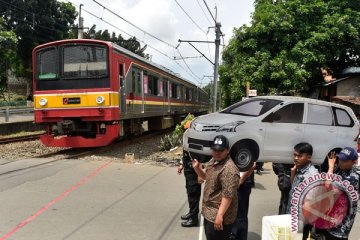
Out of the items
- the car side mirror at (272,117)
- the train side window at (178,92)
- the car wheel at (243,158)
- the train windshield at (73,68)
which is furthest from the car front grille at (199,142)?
the train side window at (178,92)

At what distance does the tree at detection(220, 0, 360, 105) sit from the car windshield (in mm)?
8872

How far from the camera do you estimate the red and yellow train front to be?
40.6 ft

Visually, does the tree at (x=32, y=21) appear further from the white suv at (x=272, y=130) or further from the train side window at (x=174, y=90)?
the white suv at (x=272, y=130)

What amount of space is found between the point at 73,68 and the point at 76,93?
2.45ft

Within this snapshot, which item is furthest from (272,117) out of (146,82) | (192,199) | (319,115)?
(146,82)

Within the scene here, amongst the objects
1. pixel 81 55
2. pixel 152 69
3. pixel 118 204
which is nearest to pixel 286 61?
pixel 152 69

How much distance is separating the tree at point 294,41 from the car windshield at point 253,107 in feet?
29.1

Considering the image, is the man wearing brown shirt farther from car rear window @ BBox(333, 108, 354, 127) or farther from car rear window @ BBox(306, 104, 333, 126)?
car rear window @ BBox(333, 108, 354, 127)

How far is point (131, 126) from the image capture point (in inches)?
599

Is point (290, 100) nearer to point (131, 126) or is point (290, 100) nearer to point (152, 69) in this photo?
point (131, 126)

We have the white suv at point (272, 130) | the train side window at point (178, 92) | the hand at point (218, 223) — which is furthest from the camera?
the train side window at point (178, 92)

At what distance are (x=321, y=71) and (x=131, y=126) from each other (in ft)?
31.5

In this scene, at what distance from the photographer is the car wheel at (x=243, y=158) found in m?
8.52

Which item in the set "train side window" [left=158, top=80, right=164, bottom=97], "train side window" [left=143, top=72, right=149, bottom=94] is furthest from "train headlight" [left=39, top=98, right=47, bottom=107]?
"train side window" [left=158, top=80, right=164, bottom=97]
